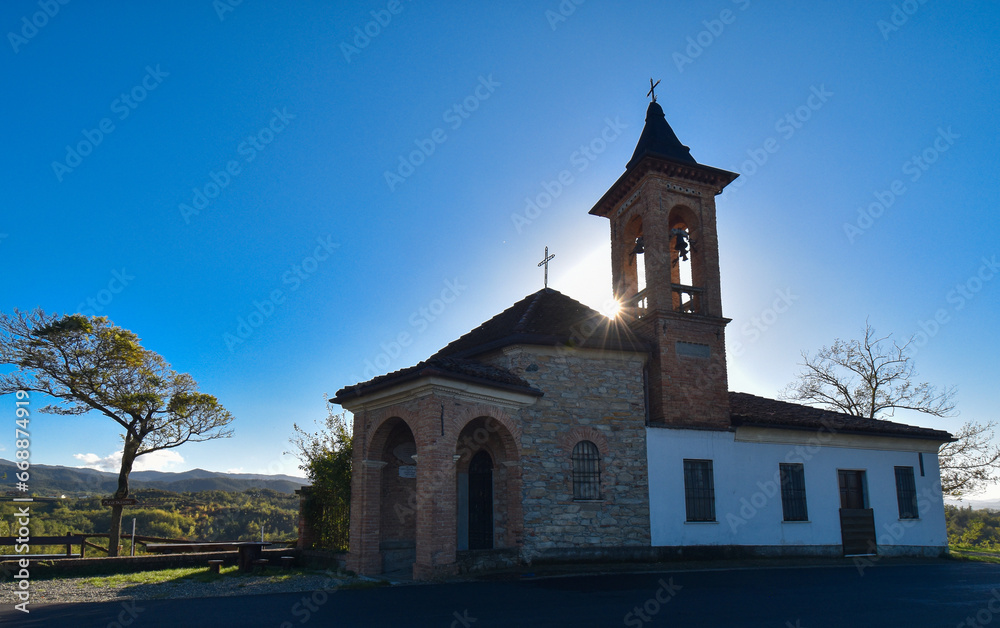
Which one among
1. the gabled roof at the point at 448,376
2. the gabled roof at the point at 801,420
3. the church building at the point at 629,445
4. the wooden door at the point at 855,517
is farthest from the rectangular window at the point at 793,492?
the gabled roof at the point at 448,376

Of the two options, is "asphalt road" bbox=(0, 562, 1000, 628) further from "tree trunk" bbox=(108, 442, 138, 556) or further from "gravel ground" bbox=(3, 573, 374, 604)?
"tree trunk" bbox=(108, 442, 138, 556)

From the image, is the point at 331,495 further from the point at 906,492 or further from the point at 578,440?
the point at 906,492

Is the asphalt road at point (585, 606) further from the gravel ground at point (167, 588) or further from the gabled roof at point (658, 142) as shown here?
the gabled roof at point (658, 142)

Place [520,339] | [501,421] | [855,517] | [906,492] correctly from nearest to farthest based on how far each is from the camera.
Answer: [501,421] < [520,339] < [855,517] < [906,492]

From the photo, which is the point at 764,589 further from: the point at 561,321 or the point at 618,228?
the point at 618,228

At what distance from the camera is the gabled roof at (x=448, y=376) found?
35.1 feet

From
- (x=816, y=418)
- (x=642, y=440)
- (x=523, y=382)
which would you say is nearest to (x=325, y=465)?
(x=523, y=382)

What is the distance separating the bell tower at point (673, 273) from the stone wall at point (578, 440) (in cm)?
119

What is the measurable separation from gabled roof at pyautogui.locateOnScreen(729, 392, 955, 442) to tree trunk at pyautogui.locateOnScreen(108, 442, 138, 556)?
1571 cm

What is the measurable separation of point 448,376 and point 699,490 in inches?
291

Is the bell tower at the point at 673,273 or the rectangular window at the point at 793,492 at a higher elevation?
the bell tower at the point at 673,273

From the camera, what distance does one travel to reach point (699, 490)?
46.6ft

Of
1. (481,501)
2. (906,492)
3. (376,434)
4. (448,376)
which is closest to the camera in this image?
(448,376)

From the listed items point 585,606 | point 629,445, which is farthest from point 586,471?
point 585,606
